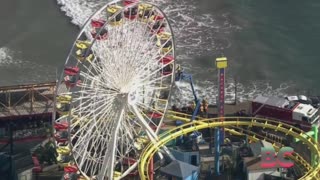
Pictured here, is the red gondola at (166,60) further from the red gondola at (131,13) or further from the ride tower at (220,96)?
the red gondola at (131,13)

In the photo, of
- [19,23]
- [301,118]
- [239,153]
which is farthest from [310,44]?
[19,23]

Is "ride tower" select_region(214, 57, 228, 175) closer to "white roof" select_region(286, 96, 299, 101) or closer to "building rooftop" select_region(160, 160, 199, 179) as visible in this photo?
"building rooftop" select_region(160, 160, 199, 179)

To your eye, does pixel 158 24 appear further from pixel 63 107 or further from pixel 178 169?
pixel 178 169

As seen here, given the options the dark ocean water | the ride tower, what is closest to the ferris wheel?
the ride tower

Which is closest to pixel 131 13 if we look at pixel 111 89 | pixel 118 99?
pixel 111 89

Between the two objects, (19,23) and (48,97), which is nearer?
(48,97)

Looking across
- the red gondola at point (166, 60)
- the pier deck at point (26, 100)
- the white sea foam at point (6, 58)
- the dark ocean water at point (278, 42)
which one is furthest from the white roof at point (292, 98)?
the white sea foam at point (6, 58)

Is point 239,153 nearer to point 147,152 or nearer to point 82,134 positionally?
point 147,152
